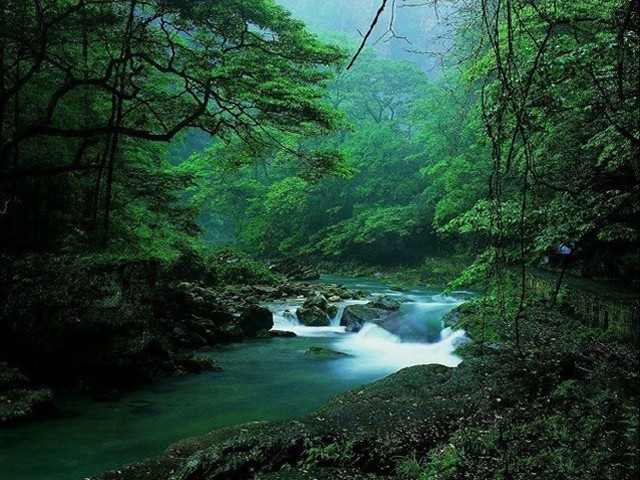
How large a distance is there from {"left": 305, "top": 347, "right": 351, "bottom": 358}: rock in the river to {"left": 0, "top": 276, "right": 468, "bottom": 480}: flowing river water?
179mm

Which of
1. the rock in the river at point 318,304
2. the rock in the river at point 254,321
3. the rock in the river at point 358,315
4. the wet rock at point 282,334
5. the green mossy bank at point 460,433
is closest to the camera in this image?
the green mossy bank at point 460,433

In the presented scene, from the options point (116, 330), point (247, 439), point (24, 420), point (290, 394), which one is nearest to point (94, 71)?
point (116, 330)

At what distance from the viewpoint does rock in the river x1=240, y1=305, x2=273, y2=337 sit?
11.9 metres

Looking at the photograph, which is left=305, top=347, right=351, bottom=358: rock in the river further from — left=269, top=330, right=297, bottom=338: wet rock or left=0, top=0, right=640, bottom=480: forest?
left=269, top=330, right=297, bottom=338: wet rock

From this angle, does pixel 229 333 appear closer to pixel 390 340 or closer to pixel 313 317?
pixel 313 317

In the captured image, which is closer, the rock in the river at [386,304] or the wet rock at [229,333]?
the wet rock at [229,333]

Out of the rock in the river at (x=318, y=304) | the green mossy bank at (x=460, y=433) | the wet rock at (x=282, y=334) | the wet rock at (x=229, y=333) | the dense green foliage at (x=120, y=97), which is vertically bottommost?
the wet rock at (x=282, y=334)

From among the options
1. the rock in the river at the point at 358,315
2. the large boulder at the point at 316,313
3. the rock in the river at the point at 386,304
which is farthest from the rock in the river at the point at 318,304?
the rock in the river at the point at 386,304

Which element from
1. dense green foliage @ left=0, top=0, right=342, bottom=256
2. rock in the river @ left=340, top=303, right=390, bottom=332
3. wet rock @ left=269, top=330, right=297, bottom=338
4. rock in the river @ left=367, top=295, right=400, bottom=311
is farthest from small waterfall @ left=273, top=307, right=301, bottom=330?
dense green foliage @ left=0, top=0, right=342, bottom=256

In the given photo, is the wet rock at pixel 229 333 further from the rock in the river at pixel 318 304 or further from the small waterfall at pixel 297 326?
the rock in the river at pixel 318 304

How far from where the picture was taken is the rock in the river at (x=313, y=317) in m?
13.7

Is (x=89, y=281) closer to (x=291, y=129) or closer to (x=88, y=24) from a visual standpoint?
(x=88, y=24)

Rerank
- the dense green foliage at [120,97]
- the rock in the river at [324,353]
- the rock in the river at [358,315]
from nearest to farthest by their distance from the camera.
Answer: the dense green foliage at [120,97] < the rock in the river at [324,353] < the rock in the river at [358,315]

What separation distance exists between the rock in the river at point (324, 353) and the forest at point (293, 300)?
0.25 ft
